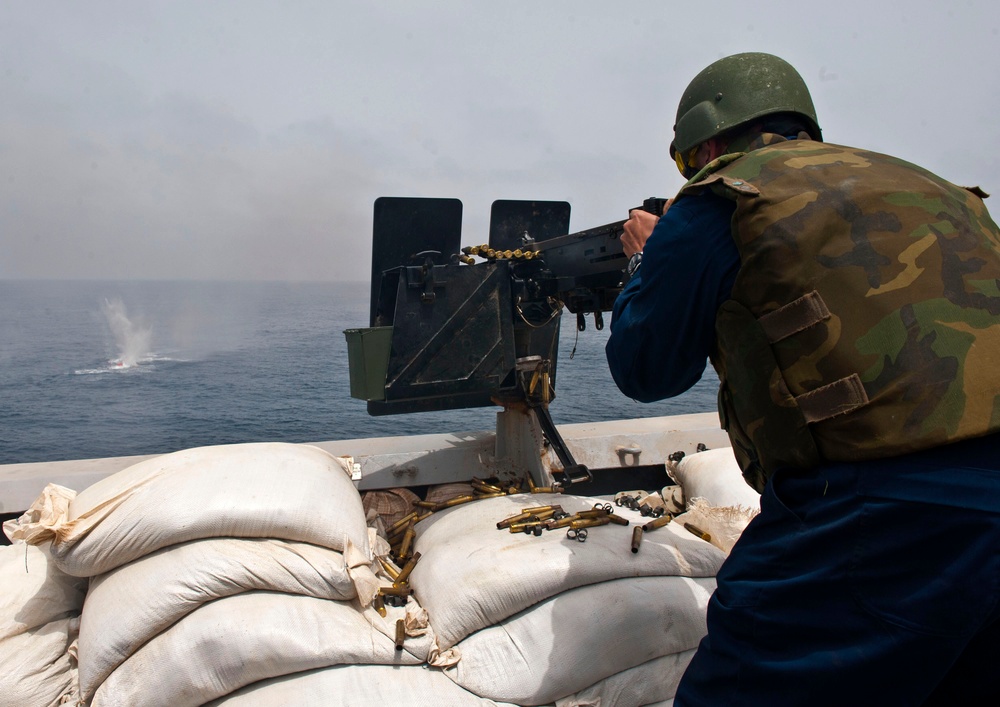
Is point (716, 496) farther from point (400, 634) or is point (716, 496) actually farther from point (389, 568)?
point (400, 634)

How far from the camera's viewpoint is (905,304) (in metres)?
1.41

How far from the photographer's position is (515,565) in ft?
9.61

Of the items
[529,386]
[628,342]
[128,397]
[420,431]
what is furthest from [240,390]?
[628,342]

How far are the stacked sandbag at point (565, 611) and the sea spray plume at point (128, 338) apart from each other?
18.5m

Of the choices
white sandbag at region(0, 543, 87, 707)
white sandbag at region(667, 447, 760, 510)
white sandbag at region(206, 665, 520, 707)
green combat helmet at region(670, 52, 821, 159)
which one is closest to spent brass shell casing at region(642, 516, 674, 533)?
white sandbag at region(667, 447, 760, 510)

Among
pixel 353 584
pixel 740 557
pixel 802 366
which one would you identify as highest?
pixel 802 366

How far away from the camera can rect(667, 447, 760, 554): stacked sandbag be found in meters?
3.41

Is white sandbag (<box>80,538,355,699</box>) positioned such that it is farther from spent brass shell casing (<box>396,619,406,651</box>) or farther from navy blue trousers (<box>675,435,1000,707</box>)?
navy blue trousers (<box>675,435,1000,707</box>)

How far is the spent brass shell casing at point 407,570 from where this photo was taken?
130 inches

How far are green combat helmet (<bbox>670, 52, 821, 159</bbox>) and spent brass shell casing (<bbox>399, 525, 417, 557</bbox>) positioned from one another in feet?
7.96

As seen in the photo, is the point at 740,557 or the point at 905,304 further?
the point at 740,557

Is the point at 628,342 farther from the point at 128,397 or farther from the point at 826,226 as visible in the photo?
the point at 128,397

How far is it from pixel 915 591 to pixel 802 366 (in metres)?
0.45

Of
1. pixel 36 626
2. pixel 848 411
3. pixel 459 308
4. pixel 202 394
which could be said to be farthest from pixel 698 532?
pixel 202 394
